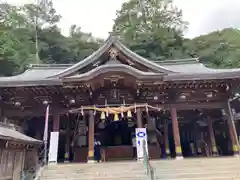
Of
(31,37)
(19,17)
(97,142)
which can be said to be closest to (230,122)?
(97,142)

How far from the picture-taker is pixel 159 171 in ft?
28.2

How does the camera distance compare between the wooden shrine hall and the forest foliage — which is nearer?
the wooden shrine hall

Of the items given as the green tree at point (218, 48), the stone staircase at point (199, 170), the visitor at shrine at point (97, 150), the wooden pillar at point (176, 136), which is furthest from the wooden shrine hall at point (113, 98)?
the green tree at point (218, 48)

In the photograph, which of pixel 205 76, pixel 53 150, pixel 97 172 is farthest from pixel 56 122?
pixel 205 76

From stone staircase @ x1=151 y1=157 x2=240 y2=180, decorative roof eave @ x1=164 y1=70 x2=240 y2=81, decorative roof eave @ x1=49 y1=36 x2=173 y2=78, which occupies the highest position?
decorative roof eave @ x1=49 y1=36 x2=173 y2=78

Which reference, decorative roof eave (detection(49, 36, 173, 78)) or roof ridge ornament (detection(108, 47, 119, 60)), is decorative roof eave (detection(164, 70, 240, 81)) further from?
roof ridge ornament (detection(108, 47, 119, 60))

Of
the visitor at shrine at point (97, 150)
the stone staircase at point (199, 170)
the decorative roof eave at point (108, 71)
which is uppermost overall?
the decorative roof eave at point (108, 71)

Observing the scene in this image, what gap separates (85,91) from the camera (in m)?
11.7

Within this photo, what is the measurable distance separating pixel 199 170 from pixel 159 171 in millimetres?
1579

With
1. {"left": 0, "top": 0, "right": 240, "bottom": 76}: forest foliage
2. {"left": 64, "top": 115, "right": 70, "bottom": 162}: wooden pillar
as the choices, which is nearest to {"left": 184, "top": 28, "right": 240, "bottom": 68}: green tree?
{"left": 0, "top": 0, "right": 240, "bottom": 76}: forest foliage

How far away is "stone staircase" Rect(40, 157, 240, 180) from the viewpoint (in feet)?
26.6

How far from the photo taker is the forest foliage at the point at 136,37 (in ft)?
108

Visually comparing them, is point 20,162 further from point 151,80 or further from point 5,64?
point 5,64

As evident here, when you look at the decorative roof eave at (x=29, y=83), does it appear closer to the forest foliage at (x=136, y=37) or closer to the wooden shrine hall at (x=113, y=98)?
the wooden shrine hall at (x=113, y=98)
